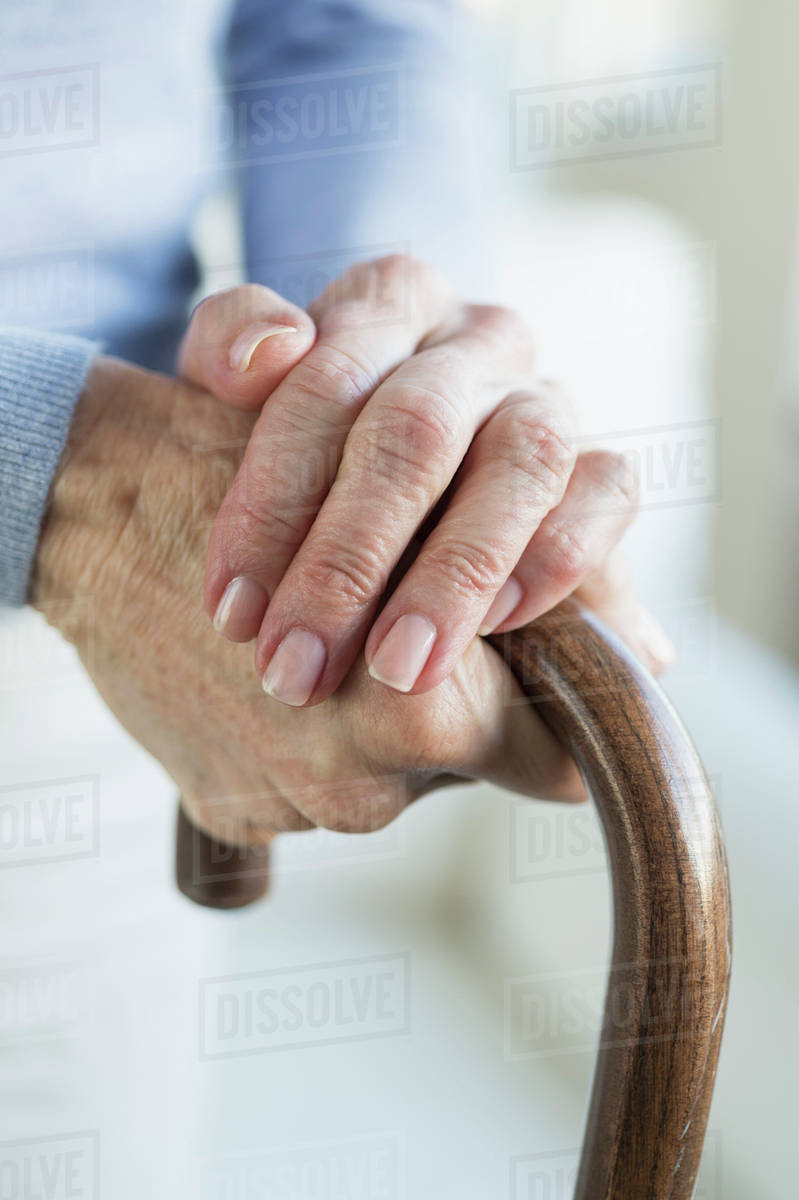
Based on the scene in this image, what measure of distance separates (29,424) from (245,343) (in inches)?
3.3

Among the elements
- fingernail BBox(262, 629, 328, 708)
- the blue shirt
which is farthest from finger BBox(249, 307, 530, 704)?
the blue shirt

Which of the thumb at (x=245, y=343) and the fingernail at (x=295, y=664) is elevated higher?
the thumb at (x=245, y=343)

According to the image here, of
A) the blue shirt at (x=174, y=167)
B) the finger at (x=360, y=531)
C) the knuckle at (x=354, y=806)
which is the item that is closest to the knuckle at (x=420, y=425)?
the finger at (x=360, y=531)

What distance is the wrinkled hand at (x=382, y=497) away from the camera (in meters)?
0.31

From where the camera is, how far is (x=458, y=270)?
605 millimetres

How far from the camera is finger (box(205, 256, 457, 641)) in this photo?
33cm

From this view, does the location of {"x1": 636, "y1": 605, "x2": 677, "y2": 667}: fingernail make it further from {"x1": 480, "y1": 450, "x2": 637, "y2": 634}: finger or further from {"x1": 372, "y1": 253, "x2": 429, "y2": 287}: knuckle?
{"x1": 372, "y1": 253, "x2": 429, "y2": 287}: knuckle

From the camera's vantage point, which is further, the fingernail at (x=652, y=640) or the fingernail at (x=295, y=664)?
the fingernail at (x=652, y=640)

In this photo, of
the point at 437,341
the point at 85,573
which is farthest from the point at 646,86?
the point at 85,573

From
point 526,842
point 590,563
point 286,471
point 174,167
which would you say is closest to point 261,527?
point 286,471

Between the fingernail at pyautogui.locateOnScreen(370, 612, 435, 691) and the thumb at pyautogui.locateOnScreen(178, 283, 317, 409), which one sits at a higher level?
the thumb at pyautogui.locateOnScreen(178, 283, 317, 409)

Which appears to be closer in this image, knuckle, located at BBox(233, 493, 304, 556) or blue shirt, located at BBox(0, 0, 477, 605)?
knuckle, located at BBox(233, 493, 304, 556)

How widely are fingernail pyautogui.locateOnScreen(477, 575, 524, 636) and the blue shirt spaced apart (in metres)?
0.30

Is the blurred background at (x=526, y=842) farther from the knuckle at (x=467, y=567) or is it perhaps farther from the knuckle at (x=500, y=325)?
the knuckle at (x=467, y=567)
